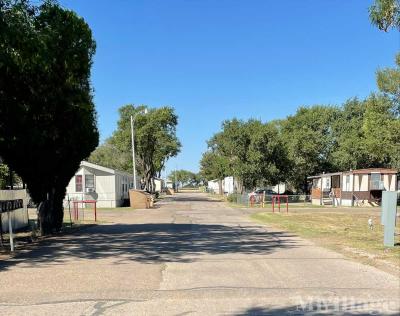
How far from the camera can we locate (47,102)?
13875 mm

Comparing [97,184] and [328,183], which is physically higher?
[97,184]

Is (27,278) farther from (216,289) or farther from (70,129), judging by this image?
(70,129)

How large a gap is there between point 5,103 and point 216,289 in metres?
8.66

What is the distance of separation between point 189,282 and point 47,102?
8243 mm

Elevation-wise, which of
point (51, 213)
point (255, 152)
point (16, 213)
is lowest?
point (16, 213)

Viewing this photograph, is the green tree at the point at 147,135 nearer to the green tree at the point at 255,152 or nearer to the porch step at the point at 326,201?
the green tree at the point at 255,152

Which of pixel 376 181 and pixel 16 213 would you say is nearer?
pixel 16 213

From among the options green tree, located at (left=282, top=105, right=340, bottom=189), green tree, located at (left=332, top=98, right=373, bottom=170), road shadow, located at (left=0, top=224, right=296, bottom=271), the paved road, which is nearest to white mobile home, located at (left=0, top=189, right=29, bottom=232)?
road shadow, located at (left=0, top=224, right=296, bottom=271)

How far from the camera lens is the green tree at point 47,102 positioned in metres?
11.2

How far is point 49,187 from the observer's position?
51.5 feet

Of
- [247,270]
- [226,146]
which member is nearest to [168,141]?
[226,146]

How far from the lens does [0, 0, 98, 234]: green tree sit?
36.7 ft

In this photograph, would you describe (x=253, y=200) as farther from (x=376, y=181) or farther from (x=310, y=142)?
(x=310, y=142)
